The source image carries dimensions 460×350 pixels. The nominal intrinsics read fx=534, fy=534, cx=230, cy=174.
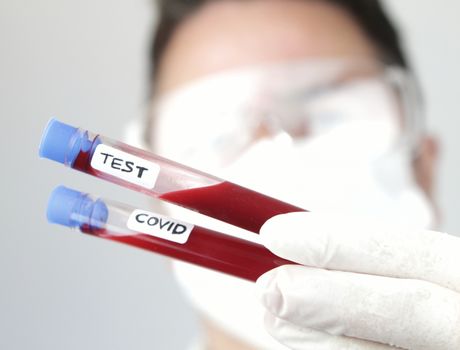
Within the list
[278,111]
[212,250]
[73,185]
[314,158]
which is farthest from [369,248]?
[73,185]

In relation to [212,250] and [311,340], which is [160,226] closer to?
[212,250]

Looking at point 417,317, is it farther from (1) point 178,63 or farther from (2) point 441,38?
(2) point 441,38

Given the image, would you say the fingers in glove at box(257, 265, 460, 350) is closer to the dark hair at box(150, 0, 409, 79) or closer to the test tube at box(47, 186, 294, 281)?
the test tube at box(47, 186, 294, 281)

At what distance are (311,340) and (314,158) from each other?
17.7 inches

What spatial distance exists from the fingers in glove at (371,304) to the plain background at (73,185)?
94 cm

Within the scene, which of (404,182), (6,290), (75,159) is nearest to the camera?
(75,159)

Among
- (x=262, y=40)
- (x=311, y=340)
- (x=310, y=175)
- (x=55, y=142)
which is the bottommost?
(x=311, y=340)

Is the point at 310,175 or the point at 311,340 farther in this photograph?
the point at 310,175

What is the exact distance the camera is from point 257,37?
116cm

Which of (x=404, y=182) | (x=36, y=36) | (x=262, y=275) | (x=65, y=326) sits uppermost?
(x=36, y=36)

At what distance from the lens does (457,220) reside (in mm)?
1604

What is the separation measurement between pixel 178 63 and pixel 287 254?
2.69ft

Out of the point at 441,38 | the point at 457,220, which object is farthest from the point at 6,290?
the point at 441,38

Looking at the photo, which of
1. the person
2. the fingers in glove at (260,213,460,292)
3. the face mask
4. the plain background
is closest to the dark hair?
the person
